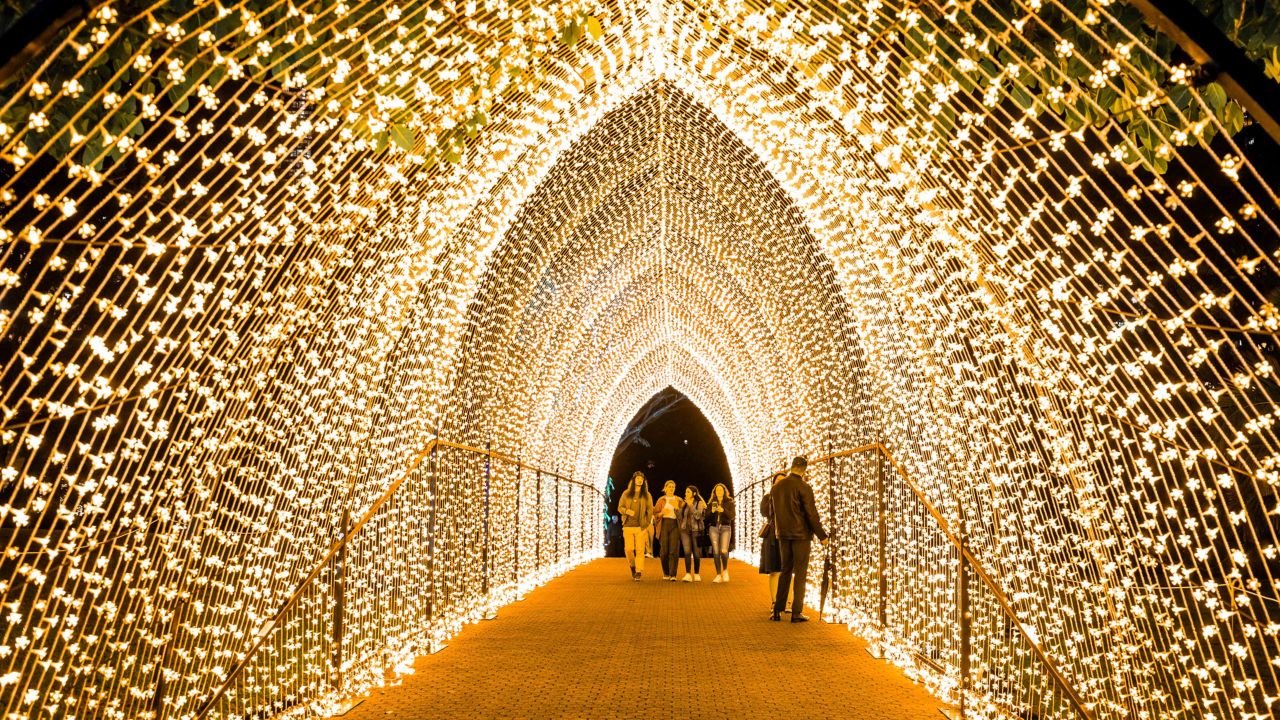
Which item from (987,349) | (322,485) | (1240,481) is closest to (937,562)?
(987,349)

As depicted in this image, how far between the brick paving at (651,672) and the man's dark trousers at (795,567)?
0.72 feet

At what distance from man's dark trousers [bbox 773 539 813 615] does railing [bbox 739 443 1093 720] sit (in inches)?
15.2

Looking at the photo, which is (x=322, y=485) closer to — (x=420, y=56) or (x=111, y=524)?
(x=111, y=524)

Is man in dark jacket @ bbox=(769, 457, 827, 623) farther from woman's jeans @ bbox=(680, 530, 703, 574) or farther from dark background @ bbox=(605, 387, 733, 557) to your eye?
dark background @ bbox=(605, 387, 733, 557)

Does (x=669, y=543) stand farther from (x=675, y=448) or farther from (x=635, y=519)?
(x=675, y=448)

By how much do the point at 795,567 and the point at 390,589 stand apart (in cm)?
349

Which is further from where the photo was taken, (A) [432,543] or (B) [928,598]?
(A) [432,543]

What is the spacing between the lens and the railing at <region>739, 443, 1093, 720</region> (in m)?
5.26

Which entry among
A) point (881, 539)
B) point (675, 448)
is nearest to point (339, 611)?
→ point (881, 539)

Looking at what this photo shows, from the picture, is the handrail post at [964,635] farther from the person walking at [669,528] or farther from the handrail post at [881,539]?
the person walking at [669,528]

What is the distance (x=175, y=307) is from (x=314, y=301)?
1344mm

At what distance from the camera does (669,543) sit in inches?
543

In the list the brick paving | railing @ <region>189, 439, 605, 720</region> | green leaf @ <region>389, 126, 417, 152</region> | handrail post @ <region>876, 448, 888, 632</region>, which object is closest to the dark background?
railing @ <region>189, 439, 605, 720</region>

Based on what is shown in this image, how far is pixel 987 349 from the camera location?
591 centimetres
